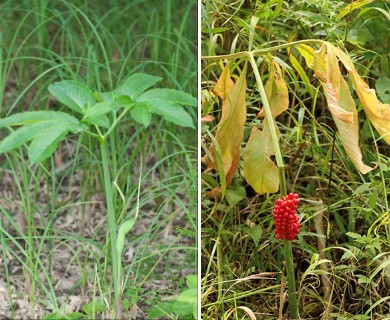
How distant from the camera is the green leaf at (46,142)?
0.91m

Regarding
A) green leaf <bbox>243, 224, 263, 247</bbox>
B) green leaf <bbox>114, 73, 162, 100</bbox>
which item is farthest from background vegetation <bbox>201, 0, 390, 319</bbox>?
green leaf <bbox>114, 73, 162, 100</bbox>

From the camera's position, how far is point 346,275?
112 centimetres

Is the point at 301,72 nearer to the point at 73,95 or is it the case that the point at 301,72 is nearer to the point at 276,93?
the point at 276,93

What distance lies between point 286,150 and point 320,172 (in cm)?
7

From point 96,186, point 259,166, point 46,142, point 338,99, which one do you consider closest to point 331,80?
point 338,99

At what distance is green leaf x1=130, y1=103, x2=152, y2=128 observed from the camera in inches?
37.0

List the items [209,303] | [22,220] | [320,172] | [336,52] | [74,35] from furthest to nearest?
[74,35] < [22,220] < [320,172] < [209,303] < [336,52]

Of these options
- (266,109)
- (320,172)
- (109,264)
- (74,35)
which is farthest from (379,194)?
(74,35)

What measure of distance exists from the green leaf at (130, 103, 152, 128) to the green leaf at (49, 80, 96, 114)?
72mm

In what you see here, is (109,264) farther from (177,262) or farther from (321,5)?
(321,5)

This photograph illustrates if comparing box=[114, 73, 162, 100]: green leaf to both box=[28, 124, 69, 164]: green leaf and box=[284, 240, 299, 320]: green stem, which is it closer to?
box=[28, 124, 69, 164]: green leaf

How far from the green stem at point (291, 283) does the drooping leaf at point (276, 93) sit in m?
0.19

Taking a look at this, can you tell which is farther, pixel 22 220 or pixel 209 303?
pixel 22 220

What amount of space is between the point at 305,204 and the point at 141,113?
14.4 inches
